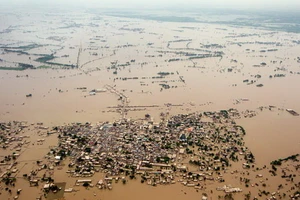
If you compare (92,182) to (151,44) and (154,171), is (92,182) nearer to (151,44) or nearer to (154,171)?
(154,171)

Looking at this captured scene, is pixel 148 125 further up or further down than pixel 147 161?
further up

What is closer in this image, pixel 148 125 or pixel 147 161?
pixel 147 161

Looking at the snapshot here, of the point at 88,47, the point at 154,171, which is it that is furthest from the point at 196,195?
the point at 88,47

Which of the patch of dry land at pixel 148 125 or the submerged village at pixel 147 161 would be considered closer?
the submerged village at pixel 147 161
